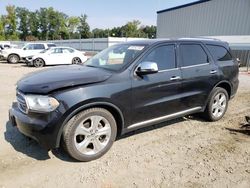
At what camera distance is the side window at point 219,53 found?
222 inches

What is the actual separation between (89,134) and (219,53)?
11.7 ft

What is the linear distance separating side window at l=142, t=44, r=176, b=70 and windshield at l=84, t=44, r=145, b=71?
Answer: 22 cm

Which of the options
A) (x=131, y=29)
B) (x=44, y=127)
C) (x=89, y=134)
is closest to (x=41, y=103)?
(x=44, y=127)

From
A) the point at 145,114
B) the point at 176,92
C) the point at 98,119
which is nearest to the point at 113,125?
the point at 98,119

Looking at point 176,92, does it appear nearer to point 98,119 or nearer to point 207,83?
point 207,83

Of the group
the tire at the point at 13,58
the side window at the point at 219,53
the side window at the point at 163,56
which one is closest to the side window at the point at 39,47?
the tire at the point at 13,58

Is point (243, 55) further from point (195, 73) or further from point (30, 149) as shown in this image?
point (30, 149)

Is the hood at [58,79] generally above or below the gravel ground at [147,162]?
above

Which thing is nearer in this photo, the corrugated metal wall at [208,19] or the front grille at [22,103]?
the front grille at [22,103]

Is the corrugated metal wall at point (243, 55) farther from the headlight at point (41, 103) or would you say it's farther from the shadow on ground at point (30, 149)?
the headlight at point (41, 103)

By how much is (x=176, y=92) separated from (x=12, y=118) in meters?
2.79

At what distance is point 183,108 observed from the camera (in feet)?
16.5

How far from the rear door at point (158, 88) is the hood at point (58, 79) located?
2.03ft

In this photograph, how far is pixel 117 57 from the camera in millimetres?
4703
